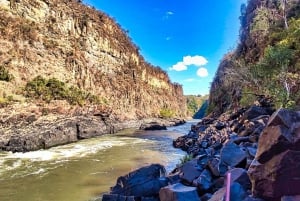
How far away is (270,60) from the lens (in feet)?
64.6

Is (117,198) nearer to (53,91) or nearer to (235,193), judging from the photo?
(235,193)

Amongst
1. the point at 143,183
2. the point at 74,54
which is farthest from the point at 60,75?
the point at 143,183

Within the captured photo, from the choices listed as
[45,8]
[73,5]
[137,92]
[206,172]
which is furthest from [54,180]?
[137,92]

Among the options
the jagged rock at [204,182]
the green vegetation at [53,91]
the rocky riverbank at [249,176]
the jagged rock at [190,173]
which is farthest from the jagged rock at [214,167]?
the green vegetation at [53,91]

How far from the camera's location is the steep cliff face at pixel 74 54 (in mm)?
38281

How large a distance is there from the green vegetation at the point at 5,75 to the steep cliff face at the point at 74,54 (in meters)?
0.60

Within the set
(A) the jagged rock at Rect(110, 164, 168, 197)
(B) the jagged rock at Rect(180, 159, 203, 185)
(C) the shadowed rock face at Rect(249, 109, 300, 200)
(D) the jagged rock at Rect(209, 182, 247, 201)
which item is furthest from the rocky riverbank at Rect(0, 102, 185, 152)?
(C) the shadowed rock face at Rect(249, 109, 300, 200)

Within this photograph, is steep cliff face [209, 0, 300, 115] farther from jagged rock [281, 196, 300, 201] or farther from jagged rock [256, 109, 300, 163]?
jagged rock [281, 196, 300, 201]

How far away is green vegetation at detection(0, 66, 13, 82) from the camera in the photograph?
33750 mm

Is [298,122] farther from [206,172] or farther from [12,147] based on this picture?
[12,147]

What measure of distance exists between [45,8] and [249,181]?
46.3 m

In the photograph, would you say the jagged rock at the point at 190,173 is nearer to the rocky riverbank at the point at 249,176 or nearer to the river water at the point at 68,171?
the rocky riverbank at the point at 249,176

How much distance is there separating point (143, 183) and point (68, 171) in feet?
26.1

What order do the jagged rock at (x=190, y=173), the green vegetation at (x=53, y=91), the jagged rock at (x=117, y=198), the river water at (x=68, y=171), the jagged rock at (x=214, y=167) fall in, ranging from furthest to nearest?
1. the green vegetation at (x=53, y=91)
2. the river water at (x=68, y=171)
3. the jagged rock at (x=190, y=173)
4. the jagged rock at (x=214, y=167)
5. the jagged rock at (x=117, y=198)
